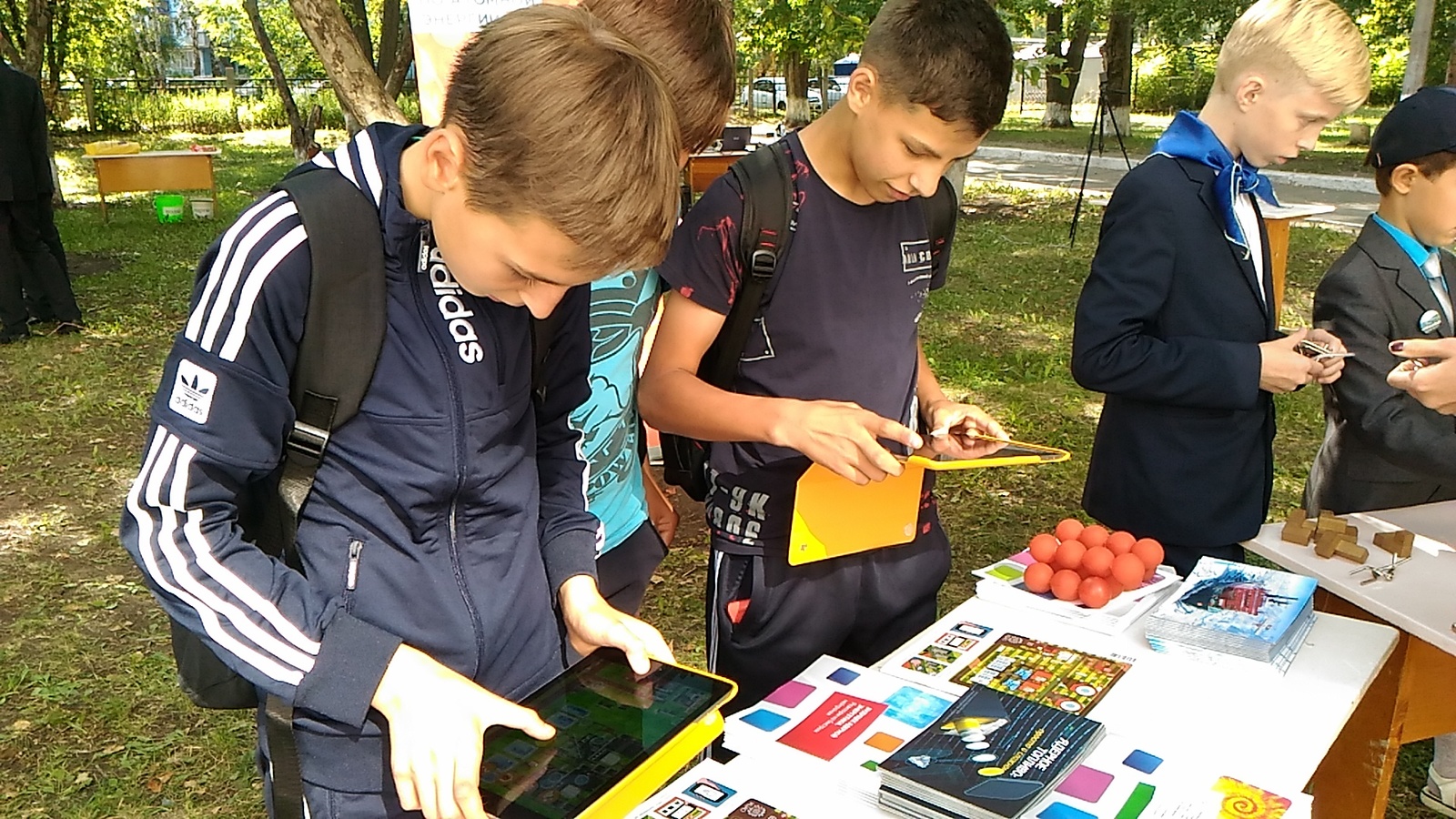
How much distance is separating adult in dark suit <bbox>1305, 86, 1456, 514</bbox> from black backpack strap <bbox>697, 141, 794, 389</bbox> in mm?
1330

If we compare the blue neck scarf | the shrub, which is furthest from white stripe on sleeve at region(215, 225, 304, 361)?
the shrub

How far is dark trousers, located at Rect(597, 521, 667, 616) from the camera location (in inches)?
73.2

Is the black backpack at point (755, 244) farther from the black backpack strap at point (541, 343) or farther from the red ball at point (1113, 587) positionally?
the red ball at point (1113, 587)

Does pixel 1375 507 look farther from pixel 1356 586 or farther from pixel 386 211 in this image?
pixel 386 211

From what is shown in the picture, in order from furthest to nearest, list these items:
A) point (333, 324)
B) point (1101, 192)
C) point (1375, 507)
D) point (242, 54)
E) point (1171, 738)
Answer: point (242, 54) < point (1101, 192) < point (1375, 507) < point (1171, 738) < point (333, 324)

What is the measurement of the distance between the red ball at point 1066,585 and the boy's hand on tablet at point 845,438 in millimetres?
396

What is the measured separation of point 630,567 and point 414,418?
75 cm

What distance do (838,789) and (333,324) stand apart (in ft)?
2.59

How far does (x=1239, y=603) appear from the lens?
1769 millimetres

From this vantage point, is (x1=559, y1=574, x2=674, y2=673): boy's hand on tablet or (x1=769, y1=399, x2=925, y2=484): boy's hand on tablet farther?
(x1=769, y1=399, x2=925, y2=484): boy's hand on tablet

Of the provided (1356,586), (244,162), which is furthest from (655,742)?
(244,162)

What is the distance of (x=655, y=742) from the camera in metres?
1.17

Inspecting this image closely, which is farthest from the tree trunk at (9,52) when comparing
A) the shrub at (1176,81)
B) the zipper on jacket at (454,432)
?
the shrub at (1176,81)

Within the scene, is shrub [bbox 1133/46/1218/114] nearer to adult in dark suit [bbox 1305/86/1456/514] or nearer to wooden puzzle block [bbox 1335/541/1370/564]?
adult in dark suit [bbox 1305/86/1456/514]
